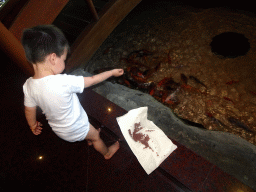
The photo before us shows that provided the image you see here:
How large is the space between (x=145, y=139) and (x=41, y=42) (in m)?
1.66

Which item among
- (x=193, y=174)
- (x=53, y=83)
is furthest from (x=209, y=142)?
(x=53, y=83)

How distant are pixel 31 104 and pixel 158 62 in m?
3.07

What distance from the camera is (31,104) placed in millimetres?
1613

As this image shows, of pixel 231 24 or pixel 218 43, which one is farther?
pixel 231 24

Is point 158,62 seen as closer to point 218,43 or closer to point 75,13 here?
point 218,43

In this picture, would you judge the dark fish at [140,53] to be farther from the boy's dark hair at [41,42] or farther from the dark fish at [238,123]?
the boy's dark hair at [41,42]

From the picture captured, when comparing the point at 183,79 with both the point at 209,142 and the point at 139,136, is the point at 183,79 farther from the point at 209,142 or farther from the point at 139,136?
the point at 139,136

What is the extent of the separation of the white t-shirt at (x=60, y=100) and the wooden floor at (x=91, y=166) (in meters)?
0.73

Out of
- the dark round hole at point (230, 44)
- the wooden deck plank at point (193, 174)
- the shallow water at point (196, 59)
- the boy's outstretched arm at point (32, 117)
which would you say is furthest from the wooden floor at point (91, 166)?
the dark round hole at point (230, 44)

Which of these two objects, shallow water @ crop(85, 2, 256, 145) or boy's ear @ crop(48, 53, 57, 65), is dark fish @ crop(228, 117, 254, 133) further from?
boy's ear @ crop(48, 53, 57, 65)

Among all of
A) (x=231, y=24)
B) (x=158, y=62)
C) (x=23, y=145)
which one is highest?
(x=231, y=24)

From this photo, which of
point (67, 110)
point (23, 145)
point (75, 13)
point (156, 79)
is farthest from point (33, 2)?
point (156, 79)

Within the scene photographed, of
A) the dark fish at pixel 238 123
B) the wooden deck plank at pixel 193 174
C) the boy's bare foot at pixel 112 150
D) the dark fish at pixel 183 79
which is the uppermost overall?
the dark fish at pixel 183 79

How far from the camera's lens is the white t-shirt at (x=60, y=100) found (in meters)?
1.38
